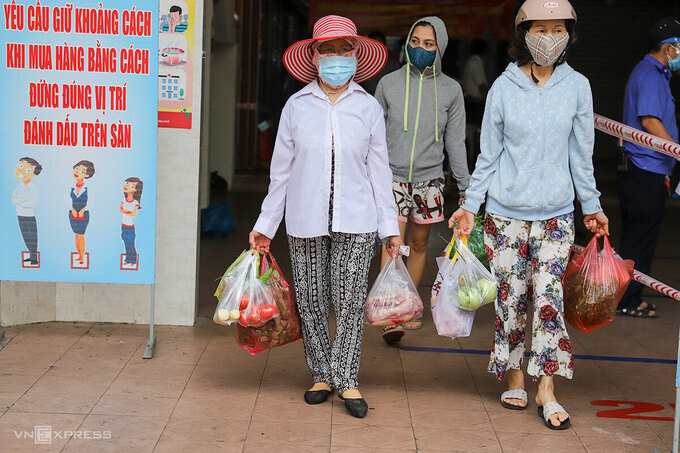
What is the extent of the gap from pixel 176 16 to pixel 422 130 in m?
1.61

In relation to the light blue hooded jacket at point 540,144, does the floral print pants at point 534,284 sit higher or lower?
lower

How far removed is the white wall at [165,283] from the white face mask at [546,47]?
2.11m

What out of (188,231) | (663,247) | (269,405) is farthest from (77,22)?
(663,247)

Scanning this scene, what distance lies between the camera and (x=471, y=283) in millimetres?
4238

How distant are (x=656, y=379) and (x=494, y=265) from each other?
1.30 metres

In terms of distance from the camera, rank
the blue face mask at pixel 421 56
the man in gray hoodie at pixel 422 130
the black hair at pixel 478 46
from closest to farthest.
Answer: the blue face mask at pixel 421 56 → the man in gray hoodie at pixel 422 130 → the black hair at pixel 478 46

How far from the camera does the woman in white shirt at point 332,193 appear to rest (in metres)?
4.13

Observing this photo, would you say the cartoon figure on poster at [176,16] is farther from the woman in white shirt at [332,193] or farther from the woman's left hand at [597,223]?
the woman's left hand at [597,223]

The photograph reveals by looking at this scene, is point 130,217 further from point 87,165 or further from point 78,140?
point 78,140

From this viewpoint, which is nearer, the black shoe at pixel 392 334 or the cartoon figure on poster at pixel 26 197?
the cartoon figure on poster at pixel 26 197

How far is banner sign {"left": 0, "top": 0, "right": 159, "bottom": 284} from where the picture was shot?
15.8 feet

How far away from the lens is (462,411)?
14.1 ft

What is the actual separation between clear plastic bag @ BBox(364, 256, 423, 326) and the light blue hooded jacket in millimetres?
567

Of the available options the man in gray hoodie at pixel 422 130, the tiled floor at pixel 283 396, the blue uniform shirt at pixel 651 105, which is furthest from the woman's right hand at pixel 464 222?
the blue uniform shirt at pixel 651 105
